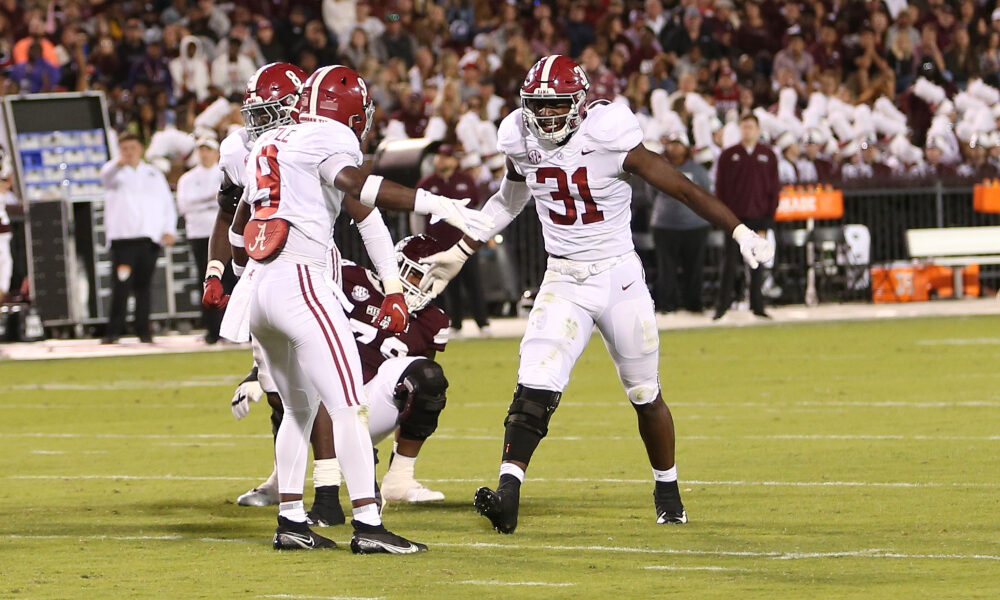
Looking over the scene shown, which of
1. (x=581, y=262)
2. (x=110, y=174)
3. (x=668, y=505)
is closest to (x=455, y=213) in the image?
(x=581, y=262)

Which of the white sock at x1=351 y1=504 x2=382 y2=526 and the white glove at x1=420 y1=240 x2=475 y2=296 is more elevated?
the white glove at x1=420 y1=240 x2=475 y2=296

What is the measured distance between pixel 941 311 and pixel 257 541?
14.5 m

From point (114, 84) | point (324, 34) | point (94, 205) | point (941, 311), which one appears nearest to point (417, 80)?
point (324, 34)

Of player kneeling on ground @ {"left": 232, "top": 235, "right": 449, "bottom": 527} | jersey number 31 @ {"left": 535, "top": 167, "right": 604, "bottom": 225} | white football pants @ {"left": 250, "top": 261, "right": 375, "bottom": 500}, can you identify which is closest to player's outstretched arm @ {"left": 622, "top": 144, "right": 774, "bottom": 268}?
jersey number 31 @ {"left": 535, "top": 167, "right": 604, "bottom": 225}

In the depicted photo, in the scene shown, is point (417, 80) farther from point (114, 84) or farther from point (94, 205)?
point (94, 205)

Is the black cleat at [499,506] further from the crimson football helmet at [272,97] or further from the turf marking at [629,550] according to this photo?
the crimson football helmet at [272,97]

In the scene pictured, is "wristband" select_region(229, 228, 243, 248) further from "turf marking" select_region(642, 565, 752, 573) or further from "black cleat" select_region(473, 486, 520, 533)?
"turf marking" select_region(642, 565, 752, 573)

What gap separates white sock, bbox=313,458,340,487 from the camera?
26.3ft

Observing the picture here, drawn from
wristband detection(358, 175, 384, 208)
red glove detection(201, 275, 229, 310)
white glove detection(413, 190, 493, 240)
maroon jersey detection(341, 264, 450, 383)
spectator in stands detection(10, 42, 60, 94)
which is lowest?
maroon jersey detection(341, 264, 450, 383)

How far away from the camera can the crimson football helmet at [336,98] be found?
24.9ft

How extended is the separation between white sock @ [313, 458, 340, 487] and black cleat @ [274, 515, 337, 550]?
1.58 ft

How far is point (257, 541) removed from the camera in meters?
7.85

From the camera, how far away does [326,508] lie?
8.11 meters

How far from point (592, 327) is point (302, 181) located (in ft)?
4.76
